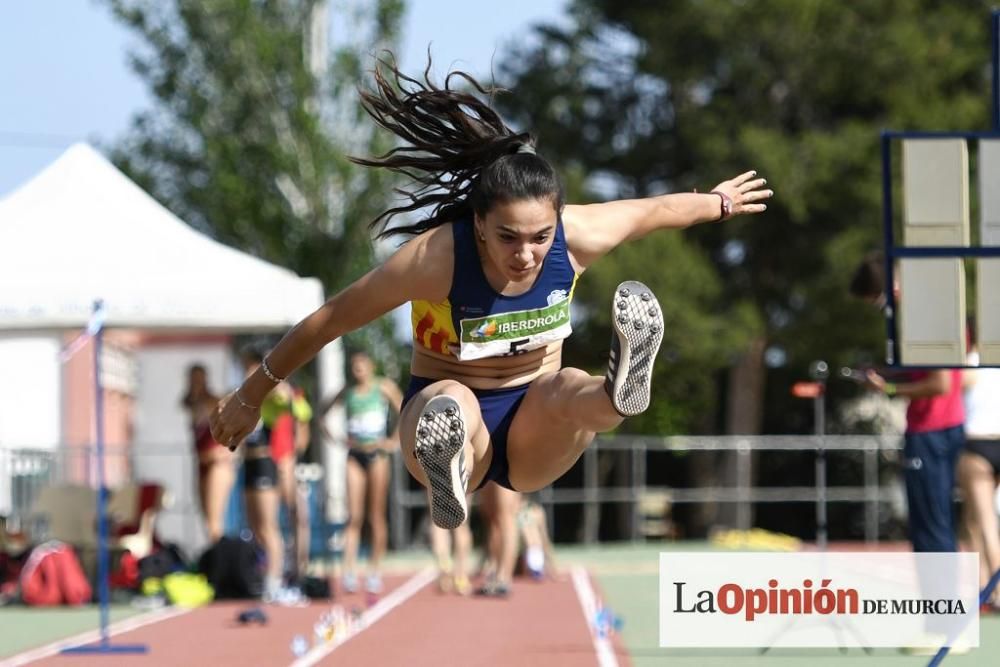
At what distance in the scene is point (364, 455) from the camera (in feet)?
42.6

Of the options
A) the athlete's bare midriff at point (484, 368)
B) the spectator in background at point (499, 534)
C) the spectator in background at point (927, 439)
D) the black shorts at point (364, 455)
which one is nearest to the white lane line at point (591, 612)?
the spectator in background at point (499, 534)

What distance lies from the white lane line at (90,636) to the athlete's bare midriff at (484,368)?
3.54 metres

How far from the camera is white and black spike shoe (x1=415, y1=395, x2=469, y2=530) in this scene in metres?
5.61

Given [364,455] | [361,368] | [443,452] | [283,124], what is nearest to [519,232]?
[443,452]

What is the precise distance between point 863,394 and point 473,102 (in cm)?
2546

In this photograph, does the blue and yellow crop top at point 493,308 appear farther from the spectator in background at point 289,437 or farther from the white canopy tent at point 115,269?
the spectator in background at point 289,437

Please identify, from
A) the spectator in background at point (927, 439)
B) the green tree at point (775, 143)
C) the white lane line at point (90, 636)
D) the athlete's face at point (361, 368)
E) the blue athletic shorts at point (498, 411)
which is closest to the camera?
the blue athletic shorts at point (498, 411)

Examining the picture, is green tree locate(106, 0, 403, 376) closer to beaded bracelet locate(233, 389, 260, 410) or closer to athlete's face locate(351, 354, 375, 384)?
athlete's face locate(351, 354, 375, 384)

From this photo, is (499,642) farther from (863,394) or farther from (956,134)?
(863,394)

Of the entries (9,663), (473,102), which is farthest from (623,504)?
(473,102)

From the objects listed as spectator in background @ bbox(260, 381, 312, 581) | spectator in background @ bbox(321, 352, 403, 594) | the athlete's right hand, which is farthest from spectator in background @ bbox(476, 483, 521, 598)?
the athlete's right hand

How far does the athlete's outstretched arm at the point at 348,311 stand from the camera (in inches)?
222

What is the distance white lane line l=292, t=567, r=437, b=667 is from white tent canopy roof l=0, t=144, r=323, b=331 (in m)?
2.03

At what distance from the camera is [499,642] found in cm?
937
